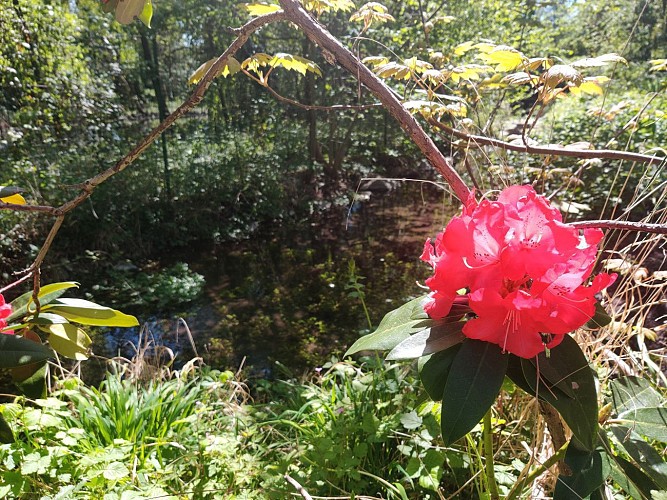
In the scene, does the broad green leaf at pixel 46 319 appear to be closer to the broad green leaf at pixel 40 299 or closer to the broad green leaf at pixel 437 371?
the broad green leaf at pixel 40 299

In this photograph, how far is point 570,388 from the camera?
62 centimetres

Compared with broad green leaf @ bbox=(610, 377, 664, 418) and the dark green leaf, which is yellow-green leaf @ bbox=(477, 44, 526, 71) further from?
the dark green leaf

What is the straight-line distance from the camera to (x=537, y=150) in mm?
1089

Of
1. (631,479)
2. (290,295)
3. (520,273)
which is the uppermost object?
(520,273)

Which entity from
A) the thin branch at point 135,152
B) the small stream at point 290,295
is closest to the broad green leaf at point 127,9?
the thin branch at point 135,152

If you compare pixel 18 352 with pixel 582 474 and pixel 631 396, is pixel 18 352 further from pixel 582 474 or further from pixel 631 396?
pixel 631 396

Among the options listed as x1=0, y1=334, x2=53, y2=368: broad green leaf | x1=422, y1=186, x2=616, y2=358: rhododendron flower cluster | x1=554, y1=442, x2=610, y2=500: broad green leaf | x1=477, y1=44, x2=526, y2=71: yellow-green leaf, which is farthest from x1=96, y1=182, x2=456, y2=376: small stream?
x1=422, y1=186, x2=616, y2=358: rhododendron flower cluster

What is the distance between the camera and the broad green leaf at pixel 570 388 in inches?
23.9

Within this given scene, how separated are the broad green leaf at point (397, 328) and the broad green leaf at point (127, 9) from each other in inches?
28.8

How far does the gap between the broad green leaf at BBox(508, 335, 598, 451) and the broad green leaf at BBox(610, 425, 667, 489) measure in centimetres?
22

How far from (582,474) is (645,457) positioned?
151 mm

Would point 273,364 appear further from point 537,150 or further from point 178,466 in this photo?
point 537,150

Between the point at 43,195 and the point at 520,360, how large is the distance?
5.83m

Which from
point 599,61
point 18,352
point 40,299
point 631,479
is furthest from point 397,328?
point 599,61
